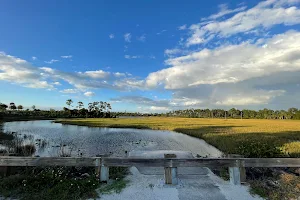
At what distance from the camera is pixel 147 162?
6.05 meters

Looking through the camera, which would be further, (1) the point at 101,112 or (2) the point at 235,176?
(1) the point at 101,112

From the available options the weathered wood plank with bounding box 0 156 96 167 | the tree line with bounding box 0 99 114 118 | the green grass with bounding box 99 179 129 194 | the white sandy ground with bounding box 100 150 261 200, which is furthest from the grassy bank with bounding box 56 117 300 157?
the tree line with bounding box 0 99 114 118

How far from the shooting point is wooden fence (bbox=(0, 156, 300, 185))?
19.8ft

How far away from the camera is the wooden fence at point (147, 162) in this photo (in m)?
6.04

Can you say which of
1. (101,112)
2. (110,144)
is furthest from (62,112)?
(110,144)

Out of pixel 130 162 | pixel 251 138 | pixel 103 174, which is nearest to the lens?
pixel 130 162

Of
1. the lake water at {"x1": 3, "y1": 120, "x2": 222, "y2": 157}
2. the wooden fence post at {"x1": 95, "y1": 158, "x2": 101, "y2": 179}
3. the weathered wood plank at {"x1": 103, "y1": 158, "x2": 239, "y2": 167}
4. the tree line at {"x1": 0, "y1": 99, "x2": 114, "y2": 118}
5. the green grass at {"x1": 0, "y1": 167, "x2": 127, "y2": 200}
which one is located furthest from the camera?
the tree line at {"x1": 0, "y1": 99, "x2": 114, "y2": 118}

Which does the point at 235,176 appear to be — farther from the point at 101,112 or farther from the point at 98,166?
the point at 101,112

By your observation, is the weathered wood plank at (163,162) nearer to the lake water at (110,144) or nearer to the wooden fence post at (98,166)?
the wooden fence post at (98,166)

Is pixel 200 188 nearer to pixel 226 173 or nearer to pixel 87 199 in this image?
pixel 226 173

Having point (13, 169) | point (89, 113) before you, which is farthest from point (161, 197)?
point (89, 113)

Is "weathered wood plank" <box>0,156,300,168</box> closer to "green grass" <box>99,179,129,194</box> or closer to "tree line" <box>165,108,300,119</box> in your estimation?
"green grass" <box>99,179,129,194</box>

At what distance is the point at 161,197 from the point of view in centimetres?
537

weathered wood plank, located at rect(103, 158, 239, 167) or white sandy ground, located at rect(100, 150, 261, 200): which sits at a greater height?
weathered wood plank, located at rect(103, 158, 239, 167)
